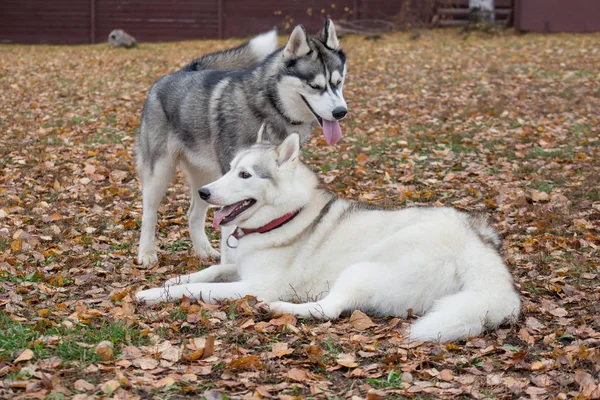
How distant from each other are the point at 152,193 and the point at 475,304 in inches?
123

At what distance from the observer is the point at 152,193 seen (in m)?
6.13

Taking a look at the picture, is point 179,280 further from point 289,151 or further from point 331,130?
point 331,130

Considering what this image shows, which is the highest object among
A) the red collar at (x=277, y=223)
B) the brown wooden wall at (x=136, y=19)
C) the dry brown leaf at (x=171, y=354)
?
the brown wooden wall at (x=136, y=19)

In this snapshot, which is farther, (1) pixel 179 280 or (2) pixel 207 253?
(2) pixel 207 253

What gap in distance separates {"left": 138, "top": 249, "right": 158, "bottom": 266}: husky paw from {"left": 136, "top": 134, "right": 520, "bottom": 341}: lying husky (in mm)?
975

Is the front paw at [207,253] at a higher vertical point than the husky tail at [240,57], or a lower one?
lower

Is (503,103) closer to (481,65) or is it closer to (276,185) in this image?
(481,65)

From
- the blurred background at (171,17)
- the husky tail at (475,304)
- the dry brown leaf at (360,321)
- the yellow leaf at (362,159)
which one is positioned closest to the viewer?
the husky tail at (475,304)

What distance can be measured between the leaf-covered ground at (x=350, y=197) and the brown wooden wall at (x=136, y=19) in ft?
22.6

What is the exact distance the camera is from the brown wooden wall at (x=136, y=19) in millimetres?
22172

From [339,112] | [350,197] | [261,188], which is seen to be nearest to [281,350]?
[261,188]

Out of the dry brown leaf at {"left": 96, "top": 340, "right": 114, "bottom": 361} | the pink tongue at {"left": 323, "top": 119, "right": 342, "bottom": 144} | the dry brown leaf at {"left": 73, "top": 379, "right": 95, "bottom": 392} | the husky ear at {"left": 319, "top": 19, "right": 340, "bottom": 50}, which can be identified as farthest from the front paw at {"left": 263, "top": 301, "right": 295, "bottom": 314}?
the husky ear at {"left": 319, "top": 19, "right": 340, "bottom": 50}

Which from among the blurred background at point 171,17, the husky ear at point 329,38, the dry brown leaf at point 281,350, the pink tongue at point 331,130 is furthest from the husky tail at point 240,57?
the blurred background at point 171,17

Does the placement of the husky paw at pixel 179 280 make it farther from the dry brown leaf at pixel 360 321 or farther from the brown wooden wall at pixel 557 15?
the brown wooden wall at pixel 557 15
